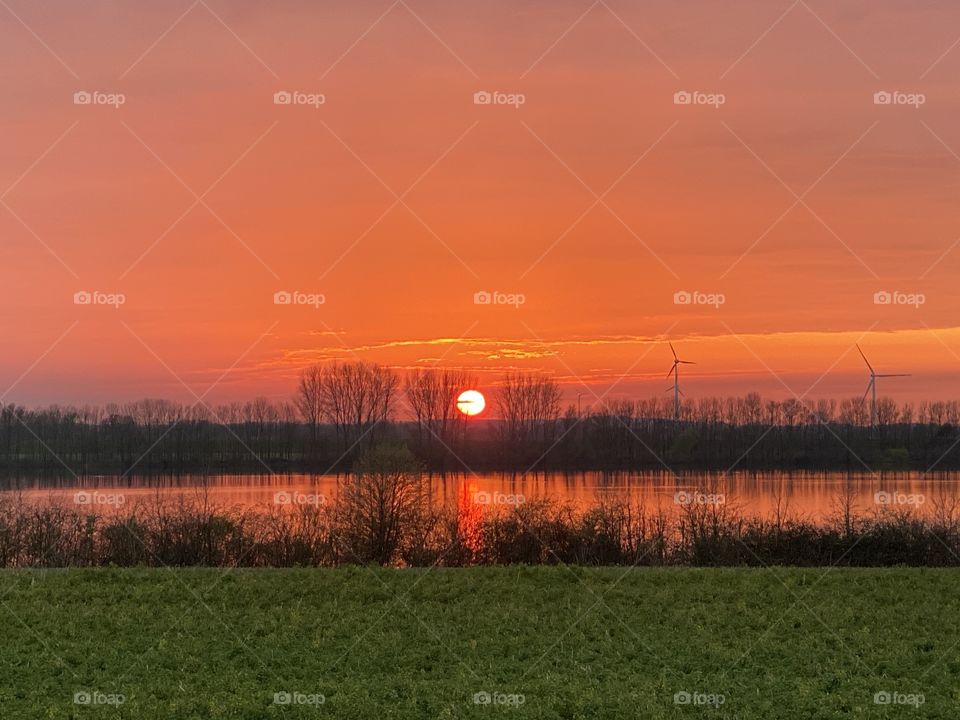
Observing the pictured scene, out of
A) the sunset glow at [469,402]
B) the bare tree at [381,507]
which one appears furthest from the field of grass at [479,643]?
the sunset glow at [469,402]

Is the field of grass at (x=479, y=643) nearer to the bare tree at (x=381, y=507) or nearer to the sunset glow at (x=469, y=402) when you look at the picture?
the bare tree at (x=381, y=507)

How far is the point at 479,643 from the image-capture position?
1468cm

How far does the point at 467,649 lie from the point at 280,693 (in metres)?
3.12

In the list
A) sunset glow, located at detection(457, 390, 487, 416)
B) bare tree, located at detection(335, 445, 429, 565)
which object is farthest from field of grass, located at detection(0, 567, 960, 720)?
sunset glow, located at detection(457, 390, 487, 416)

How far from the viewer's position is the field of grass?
1191 centimetres

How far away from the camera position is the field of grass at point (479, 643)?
11914 mm

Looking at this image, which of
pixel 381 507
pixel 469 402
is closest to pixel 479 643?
pixel 381 507

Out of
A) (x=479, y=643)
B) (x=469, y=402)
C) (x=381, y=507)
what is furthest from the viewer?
(x=469, y=402)

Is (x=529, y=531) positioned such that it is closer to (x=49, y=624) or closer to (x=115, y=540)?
(x=115, y=540)

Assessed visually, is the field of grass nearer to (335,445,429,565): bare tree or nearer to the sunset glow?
(335,445,429,565): bare tree

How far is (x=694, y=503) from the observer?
2655 cm

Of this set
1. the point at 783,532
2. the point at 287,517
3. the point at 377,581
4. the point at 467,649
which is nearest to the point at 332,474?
the point at 287,517

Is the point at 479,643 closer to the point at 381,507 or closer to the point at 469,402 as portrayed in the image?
the point at 381,507

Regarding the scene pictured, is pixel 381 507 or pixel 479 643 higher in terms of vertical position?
pixel 381 507
